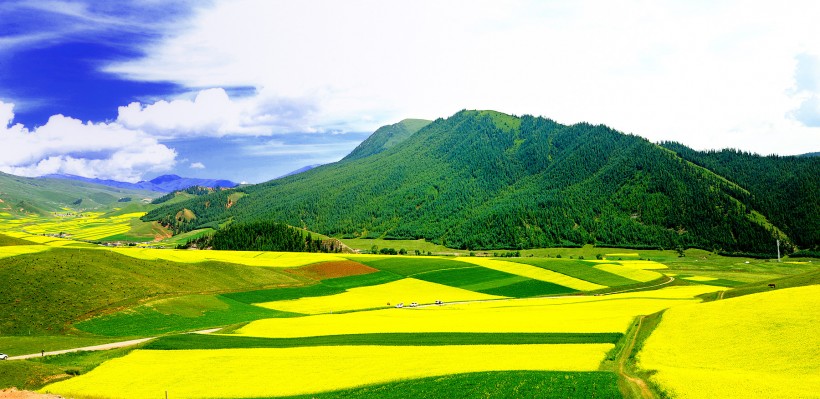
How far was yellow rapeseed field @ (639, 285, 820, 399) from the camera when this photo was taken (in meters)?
32.8

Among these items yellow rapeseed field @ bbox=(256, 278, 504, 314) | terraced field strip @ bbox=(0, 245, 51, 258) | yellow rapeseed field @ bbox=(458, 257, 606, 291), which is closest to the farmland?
yellow rapeseed field @ bbox=(256, 278, 504, 314)

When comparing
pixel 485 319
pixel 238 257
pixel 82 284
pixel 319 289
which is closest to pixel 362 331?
pixel 485 319

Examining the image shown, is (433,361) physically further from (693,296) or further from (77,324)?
(693,296)

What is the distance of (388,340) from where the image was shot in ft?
190

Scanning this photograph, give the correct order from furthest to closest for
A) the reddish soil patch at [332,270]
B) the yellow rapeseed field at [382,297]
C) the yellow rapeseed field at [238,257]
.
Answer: the reddish soil patch at [332,270], the yellow rapeseed field at [238,257], the yellow rapeseed field at [382,297]

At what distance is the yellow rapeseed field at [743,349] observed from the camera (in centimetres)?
3278

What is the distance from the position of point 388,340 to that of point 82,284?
194 ft

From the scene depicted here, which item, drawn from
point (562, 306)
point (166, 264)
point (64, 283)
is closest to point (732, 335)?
point (562, 306)

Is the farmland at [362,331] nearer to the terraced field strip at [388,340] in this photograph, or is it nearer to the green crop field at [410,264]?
the terraced field strip at [388,340]

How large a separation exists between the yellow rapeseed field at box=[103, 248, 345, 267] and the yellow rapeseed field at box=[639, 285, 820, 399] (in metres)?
108

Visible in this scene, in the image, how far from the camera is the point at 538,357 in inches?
1833

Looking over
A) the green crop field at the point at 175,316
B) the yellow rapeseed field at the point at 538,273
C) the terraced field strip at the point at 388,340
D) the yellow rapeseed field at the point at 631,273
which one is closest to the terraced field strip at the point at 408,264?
the yellow rapeseed field at the point at 538,273

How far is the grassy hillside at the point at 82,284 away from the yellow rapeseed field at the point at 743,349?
3005 inches

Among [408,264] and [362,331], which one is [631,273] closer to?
[408,264]
